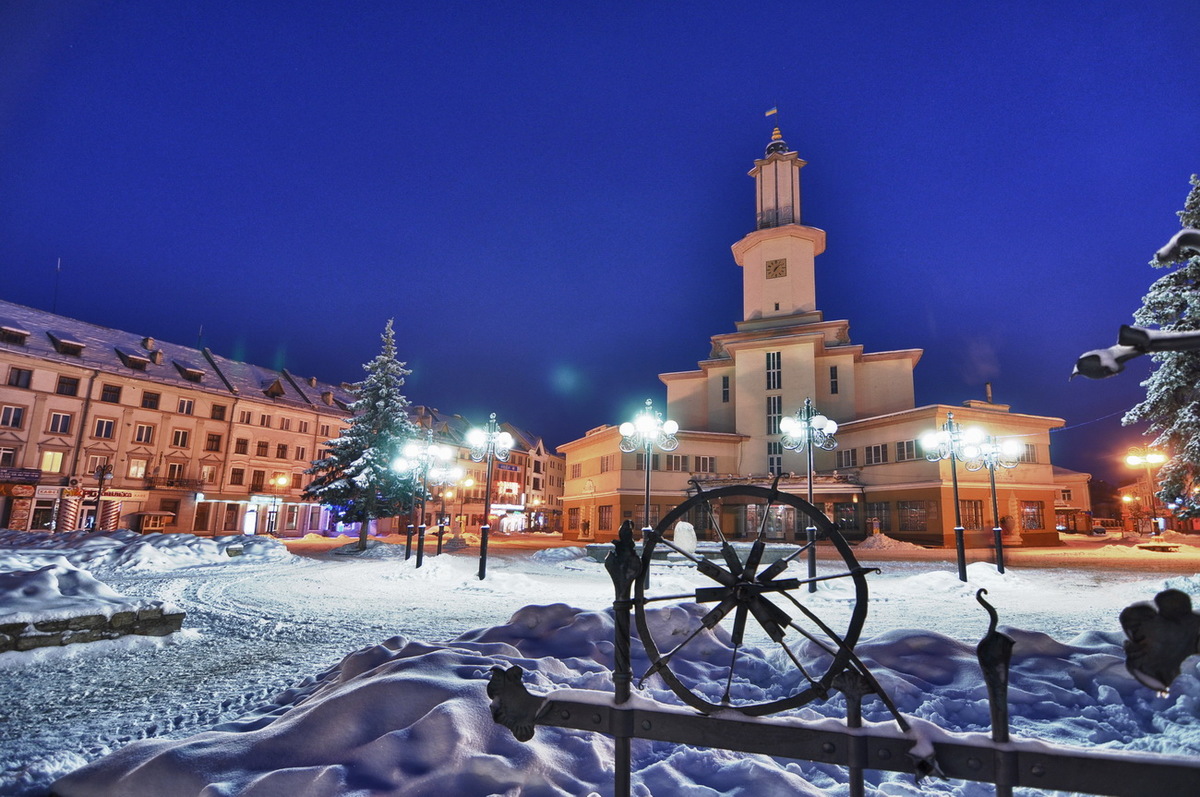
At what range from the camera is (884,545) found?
34812 millimetres

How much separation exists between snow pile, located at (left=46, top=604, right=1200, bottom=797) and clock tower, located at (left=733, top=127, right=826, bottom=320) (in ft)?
149

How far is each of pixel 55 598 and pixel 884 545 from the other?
36.1 metres

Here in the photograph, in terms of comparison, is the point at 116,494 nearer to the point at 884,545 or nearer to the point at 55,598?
the point at 55,598

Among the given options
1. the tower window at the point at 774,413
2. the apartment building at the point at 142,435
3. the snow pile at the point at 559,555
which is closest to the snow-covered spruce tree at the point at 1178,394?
the snow pile at the point at 559,555

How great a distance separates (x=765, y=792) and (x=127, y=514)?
52.3 metres

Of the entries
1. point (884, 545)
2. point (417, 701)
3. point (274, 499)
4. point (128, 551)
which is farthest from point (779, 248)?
point (417, 701)

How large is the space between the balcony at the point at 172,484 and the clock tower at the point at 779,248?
45311 mm

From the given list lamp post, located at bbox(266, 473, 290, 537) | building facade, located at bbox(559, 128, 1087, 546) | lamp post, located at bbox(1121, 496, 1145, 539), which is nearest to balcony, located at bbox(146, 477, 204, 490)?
lamp post, located at bbox(266, 473, 290, 537)

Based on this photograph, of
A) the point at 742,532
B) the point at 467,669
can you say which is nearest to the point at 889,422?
the point at 742,532

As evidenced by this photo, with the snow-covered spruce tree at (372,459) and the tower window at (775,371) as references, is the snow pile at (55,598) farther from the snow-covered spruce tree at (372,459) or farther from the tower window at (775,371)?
the tower window at (775,371)

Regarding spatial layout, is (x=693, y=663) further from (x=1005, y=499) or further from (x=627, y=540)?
(x=1005, y=499)

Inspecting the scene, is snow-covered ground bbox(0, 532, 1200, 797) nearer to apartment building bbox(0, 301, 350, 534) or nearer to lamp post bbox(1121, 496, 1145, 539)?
apartment building bbox(0, 301, 350, 534)

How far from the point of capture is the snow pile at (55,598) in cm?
805

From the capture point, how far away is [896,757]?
2.46m
